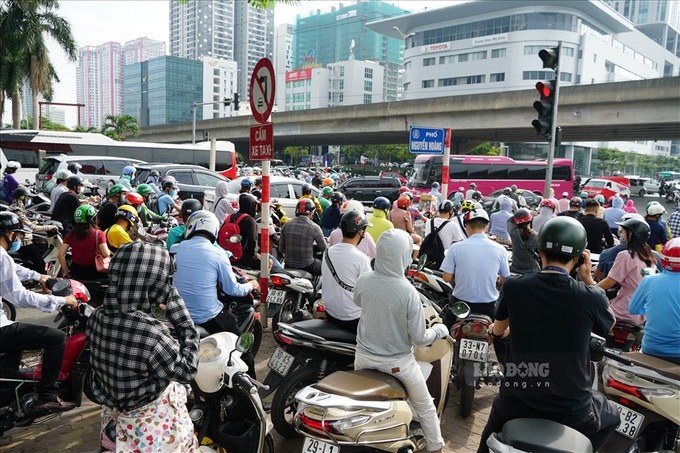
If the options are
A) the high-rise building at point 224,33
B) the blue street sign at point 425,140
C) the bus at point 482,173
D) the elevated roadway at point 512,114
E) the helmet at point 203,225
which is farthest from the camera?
the high-rise building at point 224,33

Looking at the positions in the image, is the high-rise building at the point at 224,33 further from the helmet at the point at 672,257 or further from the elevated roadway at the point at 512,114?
the helmet at the point at 672,257

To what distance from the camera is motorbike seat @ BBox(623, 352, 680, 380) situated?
3.46m

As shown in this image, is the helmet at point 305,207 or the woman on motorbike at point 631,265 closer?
the woman on motorbike at point 631,265

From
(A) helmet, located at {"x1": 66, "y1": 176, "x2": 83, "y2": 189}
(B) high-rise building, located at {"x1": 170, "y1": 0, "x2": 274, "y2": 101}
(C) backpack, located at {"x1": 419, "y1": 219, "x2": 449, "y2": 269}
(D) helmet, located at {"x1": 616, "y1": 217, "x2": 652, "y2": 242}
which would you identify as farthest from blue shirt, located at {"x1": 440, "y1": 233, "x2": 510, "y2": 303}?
(B) high-rise building, located at {"x1": 170, "y1": 0, "x2": 274, "y2": 101}

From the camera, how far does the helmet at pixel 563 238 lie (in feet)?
8.97

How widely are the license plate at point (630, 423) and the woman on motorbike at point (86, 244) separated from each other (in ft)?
15.7

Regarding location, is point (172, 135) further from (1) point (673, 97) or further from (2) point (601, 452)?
(2) point (601, 452)

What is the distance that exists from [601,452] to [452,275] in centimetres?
194

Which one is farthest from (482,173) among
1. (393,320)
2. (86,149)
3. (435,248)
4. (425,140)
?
(393,320)

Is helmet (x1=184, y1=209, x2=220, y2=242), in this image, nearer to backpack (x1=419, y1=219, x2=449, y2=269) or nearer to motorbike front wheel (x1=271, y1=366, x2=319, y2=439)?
motorbike front wheel (x1=271, y1=366, x2=319, y2=439)

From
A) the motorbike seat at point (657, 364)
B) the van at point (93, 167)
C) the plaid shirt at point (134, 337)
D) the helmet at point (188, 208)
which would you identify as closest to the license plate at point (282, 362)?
the plaid shirt at point (134, 337)

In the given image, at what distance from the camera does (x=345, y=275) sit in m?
4.25

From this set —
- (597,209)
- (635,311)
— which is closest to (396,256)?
(635,311)

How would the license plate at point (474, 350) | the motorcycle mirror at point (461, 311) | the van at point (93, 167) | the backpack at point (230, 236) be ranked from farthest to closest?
the van at point (93, 167), the backpack at point (230, 236), the license plate at point (474, 350), the motorcycle mirror at point (461, 311)
